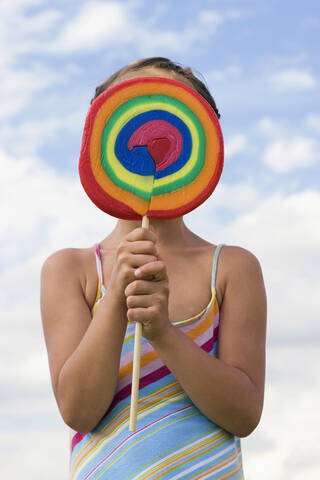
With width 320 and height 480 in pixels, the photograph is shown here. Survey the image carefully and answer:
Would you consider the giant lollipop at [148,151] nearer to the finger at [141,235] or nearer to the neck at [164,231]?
the finger at [141,235]

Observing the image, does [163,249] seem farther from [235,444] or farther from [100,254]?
[235,444]

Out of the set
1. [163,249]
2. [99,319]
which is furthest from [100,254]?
[99,319]

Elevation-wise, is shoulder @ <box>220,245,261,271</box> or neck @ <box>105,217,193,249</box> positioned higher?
neck @ <box>105,217,193,249</box>

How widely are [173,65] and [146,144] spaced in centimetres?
55

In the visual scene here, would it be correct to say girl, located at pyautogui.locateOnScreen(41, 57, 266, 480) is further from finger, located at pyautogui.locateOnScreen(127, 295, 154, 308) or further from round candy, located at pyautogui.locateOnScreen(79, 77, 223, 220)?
round candy, located at pyautogui.locateOnScreen(79, 77, 223, 220)

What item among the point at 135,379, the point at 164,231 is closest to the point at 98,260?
the point at 164,231

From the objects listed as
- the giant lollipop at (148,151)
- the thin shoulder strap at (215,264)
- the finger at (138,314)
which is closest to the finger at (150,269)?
the finger at (138,314)

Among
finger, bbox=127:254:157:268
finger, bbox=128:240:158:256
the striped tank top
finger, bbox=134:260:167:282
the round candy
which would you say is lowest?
the striped tank top

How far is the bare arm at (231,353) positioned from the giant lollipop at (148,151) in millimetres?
331

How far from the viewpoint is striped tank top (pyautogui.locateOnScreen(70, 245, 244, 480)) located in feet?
7.91

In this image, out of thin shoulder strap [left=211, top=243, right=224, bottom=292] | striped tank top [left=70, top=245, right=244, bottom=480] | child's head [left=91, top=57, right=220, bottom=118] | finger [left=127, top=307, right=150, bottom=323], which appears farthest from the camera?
child's head [left=91, top=57, right=220, bottom=118]

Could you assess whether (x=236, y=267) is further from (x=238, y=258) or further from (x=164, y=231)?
(x=164, y=231)

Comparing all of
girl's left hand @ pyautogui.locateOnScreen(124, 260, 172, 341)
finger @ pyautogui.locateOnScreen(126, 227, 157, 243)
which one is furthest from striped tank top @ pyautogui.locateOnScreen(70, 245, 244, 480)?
finger @ pyautogui.locateOnScreen(126, 227, 157, 243)

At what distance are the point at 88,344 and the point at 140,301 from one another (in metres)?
0.26
